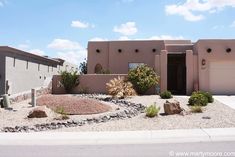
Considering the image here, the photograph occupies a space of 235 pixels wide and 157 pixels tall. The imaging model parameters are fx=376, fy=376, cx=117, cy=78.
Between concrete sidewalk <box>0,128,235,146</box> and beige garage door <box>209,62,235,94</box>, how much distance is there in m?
15.4

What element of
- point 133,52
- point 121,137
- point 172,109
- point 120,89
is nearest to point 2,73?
point 120,89

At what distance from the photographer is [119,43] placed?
115 ft

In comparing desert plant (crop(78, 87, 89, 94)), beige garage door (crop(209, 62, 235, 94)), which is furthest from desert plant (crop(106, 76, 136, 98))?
beige garage door (crop(209, 62, 235, 94))

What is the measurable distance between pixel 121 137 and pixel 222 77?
58.1 feet

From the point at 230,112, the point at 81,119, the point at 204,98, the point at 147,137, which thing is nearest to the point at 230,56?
the point at 204,98

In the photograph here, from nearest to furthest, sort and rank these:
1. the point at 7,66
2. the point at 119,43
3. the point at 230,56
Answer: the point at 230,56, the point at 7,66, the point at 119,43

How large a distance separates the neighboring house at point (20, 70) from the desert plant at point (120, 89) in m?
5.62

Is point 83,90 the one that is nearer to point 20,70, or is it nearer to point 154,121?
point 20,70

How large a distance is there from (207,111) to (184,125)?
149 inches

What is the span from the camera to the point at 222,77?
2814cm

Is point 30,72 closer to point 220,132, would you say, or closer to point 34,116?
point 34,116

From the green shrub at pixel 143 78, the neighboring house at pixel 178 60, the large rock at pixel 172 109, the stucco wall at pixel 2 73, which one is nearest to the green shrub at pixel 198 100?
the large rock at pixel 172 109

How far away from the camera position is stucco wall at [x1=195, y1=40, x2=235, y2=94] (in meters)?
27.8

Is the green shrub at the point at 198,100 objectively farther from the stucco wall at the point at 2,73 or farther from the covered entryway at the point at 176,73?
the stucco wall at the point at 2,73
